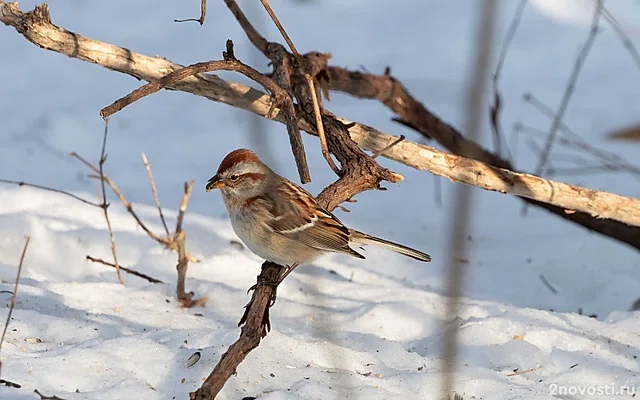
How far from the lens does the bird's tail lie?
11.5 ft

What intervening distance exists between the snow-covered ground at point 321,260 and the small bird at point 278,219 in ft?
0.75

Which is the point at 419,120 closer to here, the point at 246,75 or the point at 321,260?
the point at 321,260

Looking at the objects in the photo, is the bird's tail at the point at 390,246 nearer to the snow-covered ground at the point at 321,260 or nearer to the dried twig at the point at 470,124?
the snow-covered ground at the point at 321,260

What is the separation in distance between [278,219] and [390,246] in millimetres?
474

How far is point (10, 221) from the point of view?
460 centimetres

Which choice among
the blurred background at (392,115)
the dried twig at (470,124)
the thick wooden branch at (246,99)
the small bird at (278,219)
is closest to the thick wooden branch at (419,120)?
the blurred background at (392,115)

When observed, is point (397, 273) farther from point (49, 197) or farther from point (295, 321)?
point (49, 197)

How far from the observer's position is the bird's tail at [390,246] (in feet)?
11.5

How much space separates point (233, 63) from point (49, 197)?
2.50 metres

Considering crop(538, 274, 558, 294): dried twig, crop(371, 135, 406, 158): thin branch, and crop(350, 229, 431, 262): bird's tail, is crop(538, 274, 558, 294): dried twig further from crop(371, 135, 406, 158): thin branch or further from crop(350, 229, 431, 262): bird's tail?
crop(371, 135, 406, 158): thin branch

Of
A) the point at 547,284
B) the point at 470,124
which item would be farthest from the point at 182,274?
the point at 470,124

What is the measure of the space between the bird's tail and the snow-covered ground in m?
0.26

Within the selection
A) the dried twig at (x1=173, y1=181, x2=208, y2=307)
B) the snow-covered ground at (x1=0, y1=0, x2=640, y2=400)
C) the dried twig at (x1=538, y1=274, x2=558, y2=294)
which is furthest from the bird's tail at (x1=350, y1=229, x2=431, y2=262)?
the dried twig at (x1=538, y1=274, x2=558, y2=294)

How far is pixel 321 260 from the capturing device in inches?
187
